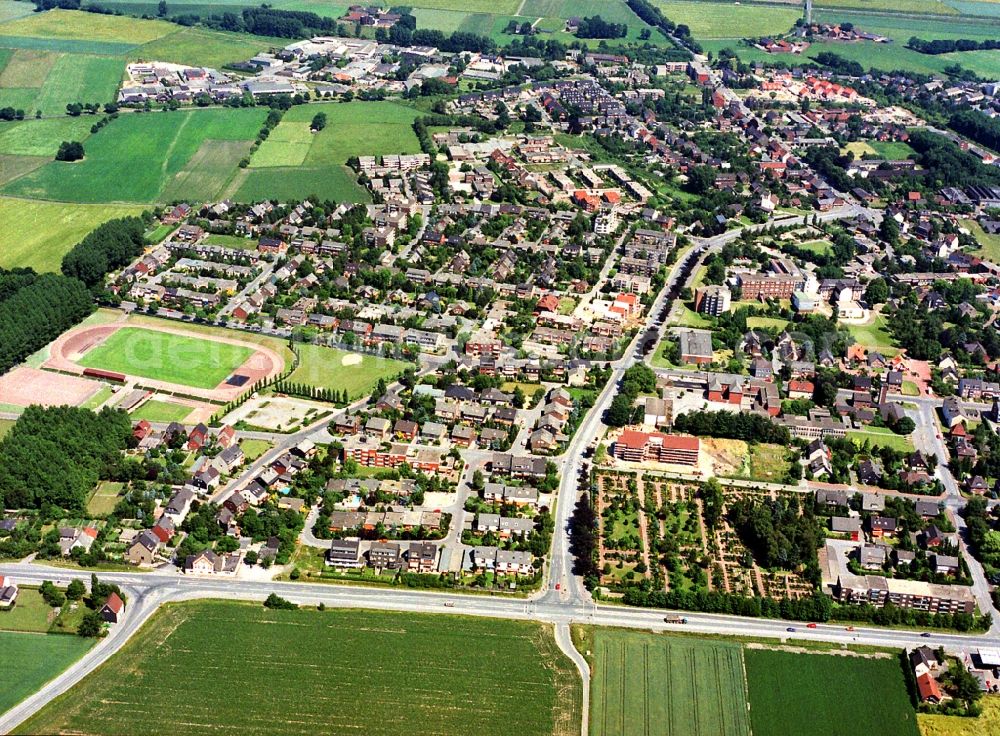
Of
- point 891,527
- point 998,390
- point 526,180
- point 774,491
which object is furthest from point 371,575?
point 526,180

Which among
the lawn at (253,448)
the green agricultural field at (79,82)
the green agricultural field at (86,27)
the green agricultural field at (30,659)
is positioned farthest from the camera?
the green agricultural field at (86,27)

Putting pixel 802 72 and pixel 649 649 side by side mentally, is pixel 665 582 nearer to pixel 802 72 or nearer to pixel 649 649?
pixel 649 649

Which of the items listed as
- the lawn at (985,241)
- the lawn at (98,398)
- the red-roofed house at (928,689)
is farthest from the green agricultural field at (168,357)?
the lawn at (985,241)

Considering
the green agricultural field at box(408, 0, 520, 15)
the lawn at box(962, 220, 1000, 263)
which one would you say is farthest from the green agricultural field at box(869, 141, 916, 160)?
the green agricultural field at box(408, 0, 520, 15)

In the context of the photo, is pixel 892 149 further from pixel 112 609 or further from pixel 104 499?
pixel 112 609

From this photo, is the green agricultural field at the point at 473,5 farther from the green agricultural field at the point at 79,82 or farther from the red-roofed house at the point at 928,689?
the red-roofed house at the point at 928,689

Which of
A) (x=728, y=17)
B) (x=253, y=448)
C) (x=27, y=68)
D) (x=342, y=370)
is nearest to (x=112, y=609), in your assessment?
(x=253, y=448)

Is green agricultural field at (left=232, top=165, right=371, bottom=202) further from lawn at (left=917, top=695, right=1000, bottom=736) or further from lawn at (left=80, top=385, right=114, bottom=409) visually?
lawn at (left=917, top=695, right=1000, bottom=736)

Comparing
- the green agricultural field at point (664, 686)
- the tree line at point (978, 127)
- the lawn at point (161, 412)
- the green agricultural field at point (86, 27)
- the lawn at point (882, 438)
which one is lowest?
the green agricultural field at point (664, 686)
